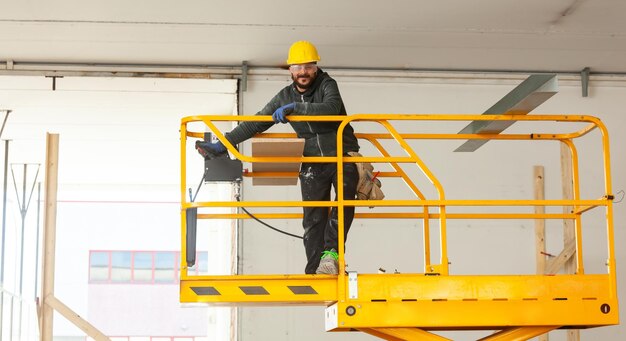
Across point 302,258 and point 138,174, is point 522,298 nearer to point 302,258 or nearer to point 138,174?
point 302,258

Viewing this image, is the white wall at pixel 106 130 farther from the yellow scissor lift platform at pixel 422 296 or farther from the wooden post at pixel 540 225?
the yellow scissor lift platform at pixel 422 296

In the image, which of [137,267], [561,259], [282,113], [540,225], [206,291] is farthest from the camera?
[137,267]

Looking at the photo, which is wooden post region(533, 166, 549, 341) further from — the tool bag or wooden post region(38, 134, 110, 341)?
wooden post region(38, 134, 110, 341)

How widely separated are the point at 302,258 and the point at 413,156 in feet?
17.8

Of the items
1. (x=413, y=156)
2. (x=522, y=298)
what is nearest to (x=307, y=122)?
(x=413, y=156)

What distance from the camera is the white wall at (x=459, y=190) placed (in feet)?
42.5

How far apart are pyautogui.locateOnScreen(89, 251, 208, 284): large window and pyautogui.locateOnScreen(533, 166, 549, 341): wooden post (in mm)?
30818

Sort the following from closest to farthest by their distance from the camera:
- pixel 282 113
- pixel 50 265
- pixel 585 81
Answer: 1. pixel 282 113
2. pixel 585 81
3. pixel 50 265

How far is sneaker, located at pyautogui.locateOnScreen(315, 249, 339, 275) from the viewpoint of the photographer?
756 cm

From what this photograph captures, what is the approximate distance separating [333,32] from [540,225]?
3.68 m

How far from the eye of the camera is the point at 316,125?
27.4ft

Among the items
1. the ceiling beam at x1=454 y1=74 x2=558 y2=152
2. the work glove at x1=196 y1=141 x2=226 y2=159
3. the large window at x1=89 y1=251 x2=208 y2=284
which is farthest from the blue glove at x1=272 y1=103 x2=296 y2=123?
the large window at x1=89 y1=251 x2=208 y2=284

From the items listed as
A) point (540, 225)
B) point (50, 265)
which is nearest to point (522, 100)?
point (540, 225)

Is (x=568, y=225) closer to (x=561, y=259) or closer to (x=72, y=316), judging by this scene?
(x=561, y=259)
